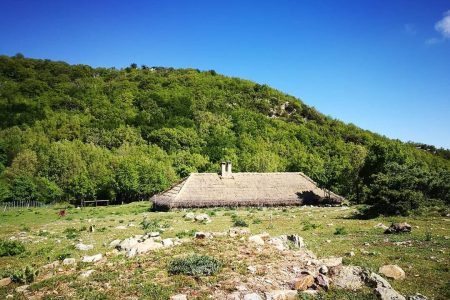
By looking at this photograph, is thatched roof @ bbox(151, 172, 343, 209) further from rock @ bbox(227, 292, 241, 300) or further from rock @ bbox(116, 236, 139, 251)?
rock @ bbox(227, 292, 241, 300)

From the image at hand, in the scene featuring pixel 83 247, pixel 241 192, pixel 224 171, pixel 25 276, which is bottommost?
pixel 83 247

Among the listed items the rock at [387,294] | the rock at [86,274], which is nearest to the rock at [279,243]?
the rock at [387,294]

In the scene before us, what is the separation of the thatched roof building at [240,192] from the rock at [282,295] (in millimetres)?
33934

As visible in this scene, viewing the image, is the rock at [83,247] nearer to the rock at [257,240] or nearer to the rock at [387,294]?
the rock at [257,240]

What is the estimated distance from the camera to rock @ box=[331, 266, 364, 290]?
12.1 metres

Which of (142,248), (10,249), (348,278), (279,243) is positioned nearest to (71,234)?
(10,249)

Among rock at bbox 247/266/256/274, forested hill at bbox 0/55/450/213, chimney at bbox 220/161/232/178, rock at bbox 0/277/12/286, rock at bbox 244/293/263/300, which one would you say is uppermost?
forested hill at bbox 0/55/450/213

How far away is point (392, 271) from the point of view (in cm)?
1333

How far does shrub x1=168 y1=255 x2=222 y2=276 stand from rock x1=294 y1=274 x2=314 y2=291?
9.83 feet

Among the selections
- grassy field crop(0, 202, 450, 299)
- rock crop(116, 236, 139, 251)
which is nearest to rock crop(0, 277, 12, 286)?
grassy field crop(0, 202, 450, 299)

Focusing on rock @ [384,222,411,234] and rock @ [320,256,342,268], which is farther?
rock @ [384,222,411,234]

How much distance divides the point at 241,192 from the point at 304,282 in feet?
121

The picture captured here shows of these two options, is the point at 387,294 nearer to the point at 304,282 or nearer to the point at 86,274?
the point at 304,282

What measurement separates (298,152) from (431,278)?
323ft
